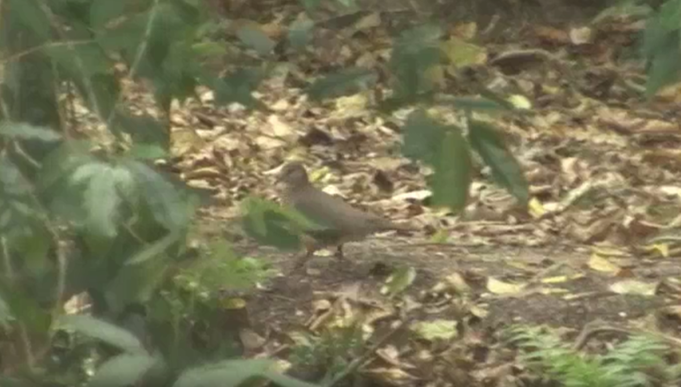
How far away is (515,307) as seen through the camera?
3.93m

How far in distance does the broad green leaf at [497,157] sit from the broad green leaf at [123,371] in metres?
0.67

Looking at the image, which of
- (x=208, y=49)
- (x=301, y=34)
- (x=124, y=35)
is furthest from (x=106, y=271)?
(x=301, y=34)

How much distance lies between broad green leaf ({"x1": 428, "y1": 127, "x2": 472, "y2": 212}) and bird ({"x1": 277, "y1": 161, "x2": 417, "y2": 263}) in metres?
1.87

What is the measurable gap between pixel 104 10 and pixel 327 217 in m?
2.28

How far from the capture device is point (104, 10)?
2260 millimetres

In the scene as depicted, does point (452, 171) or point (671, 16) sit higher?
point (671, 16)

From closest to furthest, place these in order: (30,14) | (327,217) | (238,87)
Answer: (30,14), (238,87), (327,217)

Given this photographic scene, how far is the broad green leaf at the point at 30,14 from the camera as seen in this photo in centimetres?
219

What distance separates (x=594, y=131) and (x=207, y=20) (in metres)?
3.65

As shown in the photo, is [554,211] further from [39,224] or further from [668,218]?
[39,224]

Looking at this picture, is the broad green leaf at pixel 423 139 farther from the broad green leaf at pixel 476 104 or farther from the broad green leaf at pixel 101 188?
the broad green leaf at pixel 101 188

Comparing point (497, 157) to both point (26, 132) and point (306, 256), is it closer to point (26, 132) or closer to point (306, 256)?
point (26, 132)

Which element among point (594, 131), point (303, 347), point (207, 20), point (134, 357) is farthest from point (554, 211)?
point (134, 357)

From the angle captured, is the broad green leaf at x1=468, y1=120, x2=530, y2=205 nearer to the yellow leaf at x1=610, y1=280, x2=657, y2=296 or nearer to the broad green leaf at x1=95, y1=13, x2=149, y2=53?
the broad green leaf at x1=95, y1=13, x2=149, y2=53
